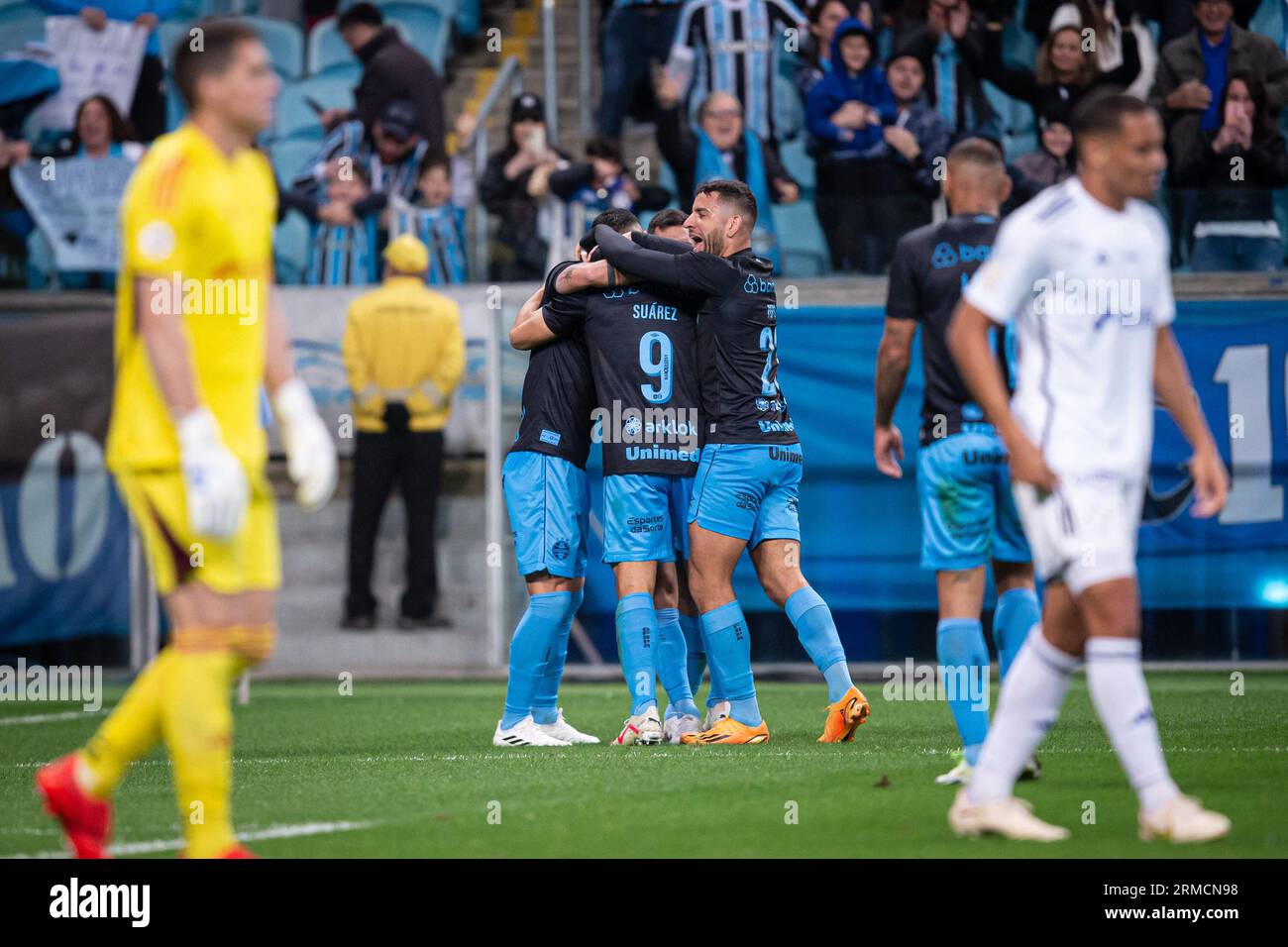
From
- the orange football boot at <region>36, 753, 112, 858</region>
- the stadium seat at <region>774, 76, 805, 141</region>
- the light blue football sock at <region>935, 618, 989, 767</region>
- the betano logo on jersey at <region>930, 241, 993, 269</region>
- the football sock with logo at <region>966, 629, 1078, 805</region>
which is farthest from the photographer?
the stadium seat at <region>774, 76, 805, 141</region>

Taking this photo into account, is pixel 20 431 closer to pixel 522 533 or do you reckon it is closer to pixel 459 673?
pixel 459 673

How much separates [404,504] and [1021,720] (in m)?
9.32

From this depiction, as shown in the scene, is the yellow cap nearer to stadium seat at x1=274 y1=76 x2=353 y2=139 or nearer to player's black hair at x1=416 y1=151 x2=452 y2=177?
player's black hair at x1=416 y1=151 x2=452 y2=177

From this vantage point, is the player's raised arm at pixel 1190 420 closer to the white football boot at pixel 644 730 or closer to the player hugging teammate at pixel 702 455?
the player hugging teammate at pixel 702 455

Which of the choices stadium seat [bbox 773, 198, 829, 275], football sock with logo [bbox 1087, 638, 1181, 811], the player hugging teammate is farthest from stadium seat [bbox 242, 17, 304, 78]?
football sock with logo [bbox 1087, 638, 1181, 811]

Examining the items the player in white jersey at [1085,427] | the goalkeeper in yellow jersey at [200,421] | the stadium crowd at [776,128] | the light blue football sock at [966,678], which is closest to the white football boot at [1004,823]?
the player in white jersey at [1085,427]

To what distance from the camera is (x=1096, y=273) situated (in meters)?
5.08

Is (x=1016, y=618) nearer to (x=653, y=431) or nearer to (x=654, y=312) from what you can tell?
(x=653, y=431)

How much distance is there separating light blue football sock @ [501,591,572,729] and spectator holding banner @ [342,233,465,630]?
5482 millimetres

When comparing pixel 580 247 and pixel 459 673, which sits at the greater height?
pixel 580 247

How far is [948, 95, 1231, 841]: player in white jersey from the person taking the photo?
4.95 metres

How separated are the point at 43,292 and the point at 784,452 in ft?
27.8

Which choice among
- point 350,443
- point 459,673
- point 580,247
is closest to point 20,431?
point 350,443

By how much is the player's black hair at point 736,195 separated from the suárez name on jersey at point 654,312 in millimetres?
577
